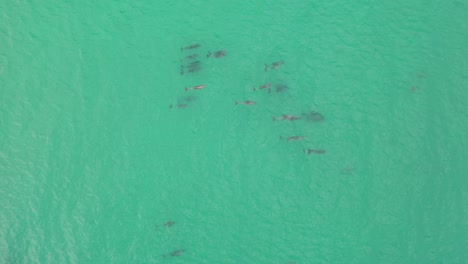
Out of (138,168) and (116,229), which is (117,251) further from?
(138,168)

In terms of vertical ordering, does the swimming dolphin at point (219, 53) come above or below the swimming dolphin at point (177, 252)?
above

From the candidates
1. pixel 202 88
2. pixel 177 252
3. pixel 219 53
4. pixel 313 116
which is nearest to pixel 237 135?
pixel 202 88

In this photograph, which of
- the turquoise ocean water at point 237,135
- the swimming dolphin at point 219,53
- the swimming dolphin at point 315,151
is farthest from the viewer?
the swimming dolphin at point 219,53

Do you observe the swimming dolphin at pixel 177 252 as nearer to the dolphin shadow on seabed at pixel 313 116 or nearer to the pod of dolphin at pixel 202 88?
the pod of dolphin at pixel 202 88

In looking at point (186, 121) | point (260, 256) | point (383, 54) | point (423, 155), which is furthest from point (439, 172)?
point (186, 121)

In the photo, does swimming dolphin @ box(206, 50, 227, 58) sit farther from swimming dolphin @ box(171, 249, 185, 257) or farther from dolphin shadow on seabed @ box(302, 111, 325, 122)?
swimming dolphin @ box(171, 249, 185, 257)

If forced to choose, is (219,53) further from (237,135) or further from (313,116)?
(313,116)

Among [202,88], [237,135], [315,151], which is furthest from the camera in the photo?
[202,88]

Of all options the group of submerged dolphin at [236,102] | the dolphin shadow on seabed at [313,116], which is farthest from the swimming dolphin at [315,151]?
the dolphin shadow on seabed at [313,116]
